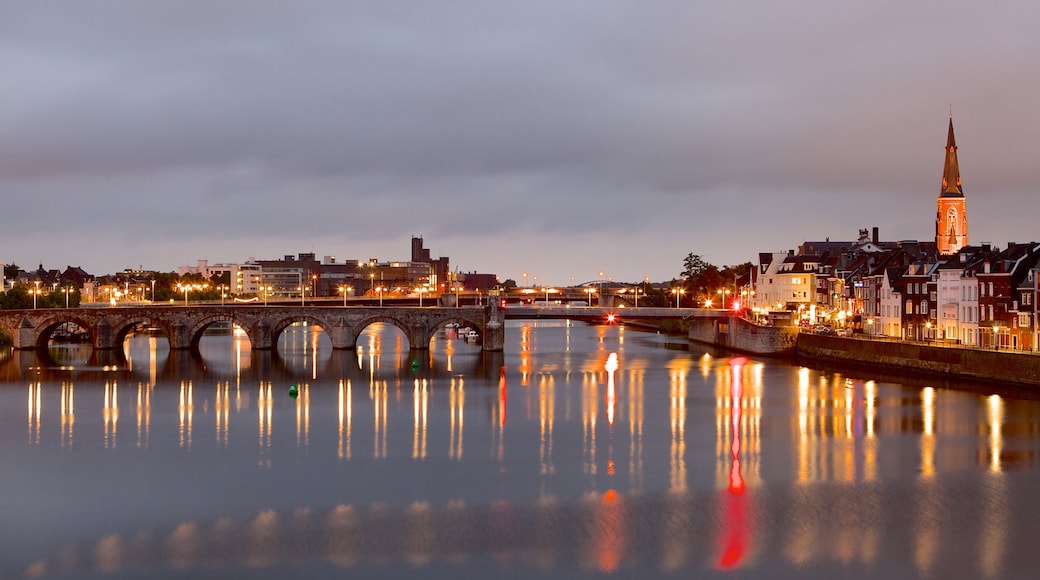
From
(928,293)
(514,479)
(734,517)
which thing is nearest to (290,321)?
(928,293)

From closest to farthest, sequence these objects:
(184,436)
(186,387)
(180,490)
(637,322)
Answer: (180,490) → (184,436) → (186,387) → (637,322)

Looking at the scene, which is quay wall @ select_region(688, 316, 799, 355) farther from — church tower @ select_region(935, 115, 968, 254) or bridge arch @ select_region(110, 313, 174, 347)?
bridge arch @ select_region(110, 313, 174, 347)

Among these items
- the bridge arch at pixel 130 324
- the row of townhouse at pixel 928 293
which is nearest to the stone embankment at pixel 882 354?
the row of townhouse at pixel 928 293

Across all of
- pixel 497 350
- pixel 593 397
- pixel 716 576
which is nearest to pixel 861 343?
pixel 593 397

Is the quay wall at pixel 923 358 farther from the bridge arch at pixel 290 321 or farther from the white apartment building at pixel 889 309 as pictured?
the bridge arch at pixel 290 321

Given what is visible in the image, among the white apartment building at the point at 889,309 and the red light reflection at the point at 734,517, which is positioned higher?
the white apartment building at the point at 889,309

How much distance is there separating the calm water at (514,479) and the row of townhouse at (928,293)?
10025mm

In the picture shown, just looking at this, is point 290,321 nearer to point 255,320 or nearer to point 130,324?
point 255,320

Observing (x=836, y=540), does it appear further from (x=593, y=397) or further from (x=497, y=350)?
(x=497, y=350)

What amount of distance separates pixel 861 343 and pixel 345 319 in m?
49.5

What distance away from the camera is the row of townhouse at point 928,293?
7450cm

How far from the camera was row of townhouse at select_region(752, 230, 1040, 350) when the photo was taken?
74.5 metres

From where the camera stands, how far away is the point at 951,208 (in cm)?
11919

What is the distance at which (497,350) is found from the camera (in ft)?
341
